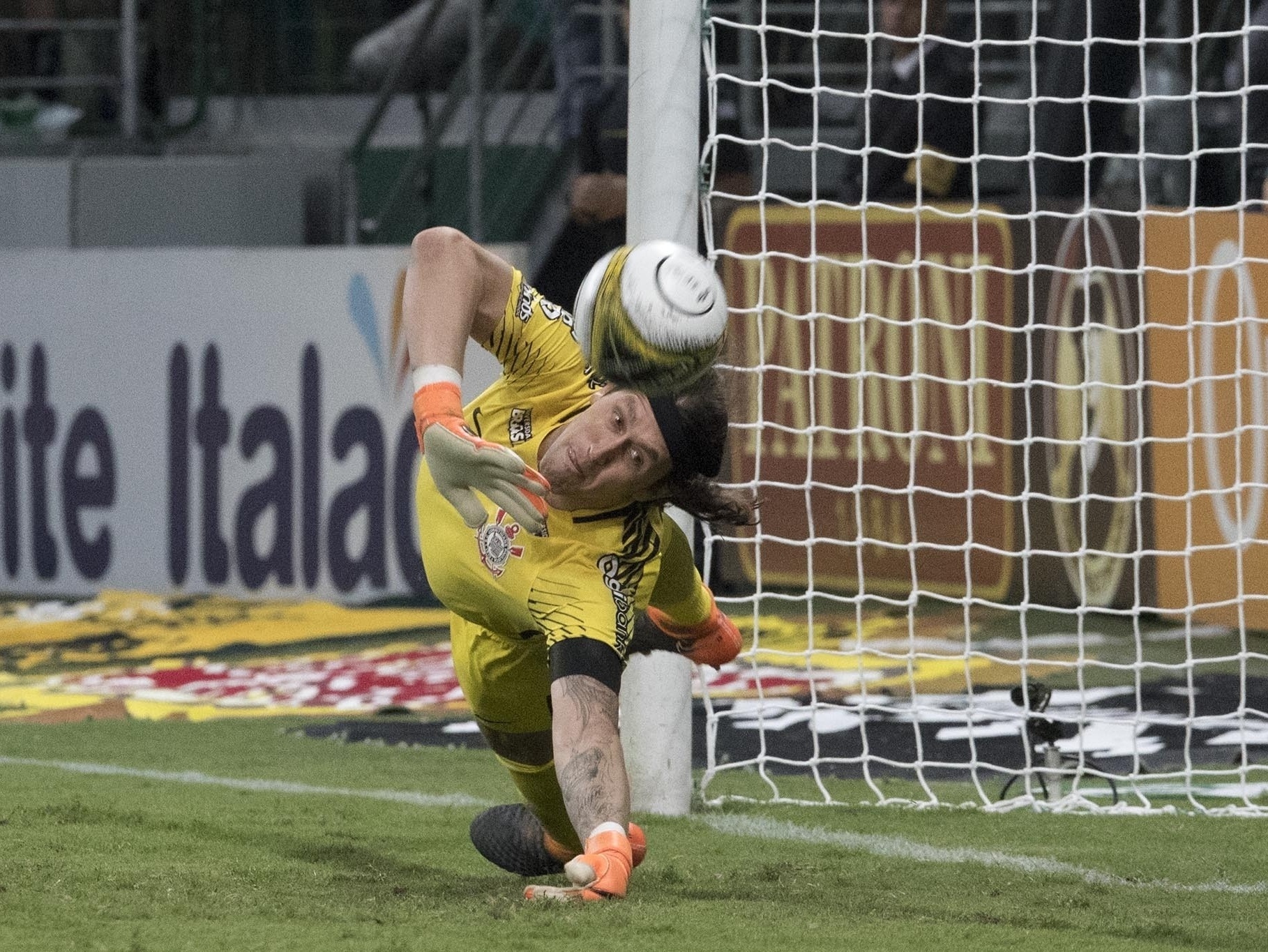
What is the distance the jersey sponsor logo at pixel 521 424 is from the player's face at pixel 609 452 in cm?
15

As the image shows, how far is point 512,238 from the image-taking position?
12.3 meters

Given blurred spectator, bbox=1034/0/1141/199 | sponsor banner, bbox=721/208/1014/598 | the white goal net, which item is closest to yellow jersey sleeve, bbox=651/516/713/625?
the white goal net

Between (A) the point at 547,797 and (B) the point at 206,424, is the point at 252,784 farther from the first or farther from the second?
(B) the point at 206,424

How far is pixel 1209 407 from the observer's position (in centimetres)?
822

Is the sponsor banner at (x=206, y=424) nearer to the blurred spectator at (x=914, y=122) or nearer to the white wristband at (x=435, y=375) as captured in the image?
the blurred spectator at (x=914, y=122)

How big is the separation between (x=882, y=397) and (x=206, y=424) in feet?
11.2

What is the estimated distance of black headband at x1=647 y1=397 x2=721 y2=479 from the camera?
12.0 feet

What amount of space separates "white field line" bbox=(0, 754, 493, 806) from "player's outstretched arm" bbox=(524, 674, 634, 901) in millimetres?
1612

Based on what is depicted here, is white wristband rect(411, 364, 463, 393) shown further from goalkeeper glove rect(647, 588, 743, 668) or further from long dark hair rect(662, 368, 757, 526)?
goalkeeper glove rect(647, 588, 743, 668)

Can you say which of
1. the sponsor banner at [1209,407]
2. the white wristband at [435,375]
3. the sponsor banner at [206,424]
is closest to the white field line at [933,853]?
the white wristband at [435,375]

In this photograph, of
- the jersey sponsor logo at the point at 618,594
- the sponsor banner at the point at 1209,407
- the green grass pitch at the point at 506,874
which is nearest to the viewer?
the green grass pitch at the point at 506,874

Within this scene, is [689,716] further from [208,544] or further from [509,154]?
[509,154]

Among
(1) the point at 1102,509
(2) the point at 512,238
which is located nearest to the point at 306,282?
(2) the point at 512,238

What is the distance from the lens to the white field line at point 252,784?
5.23 metres
